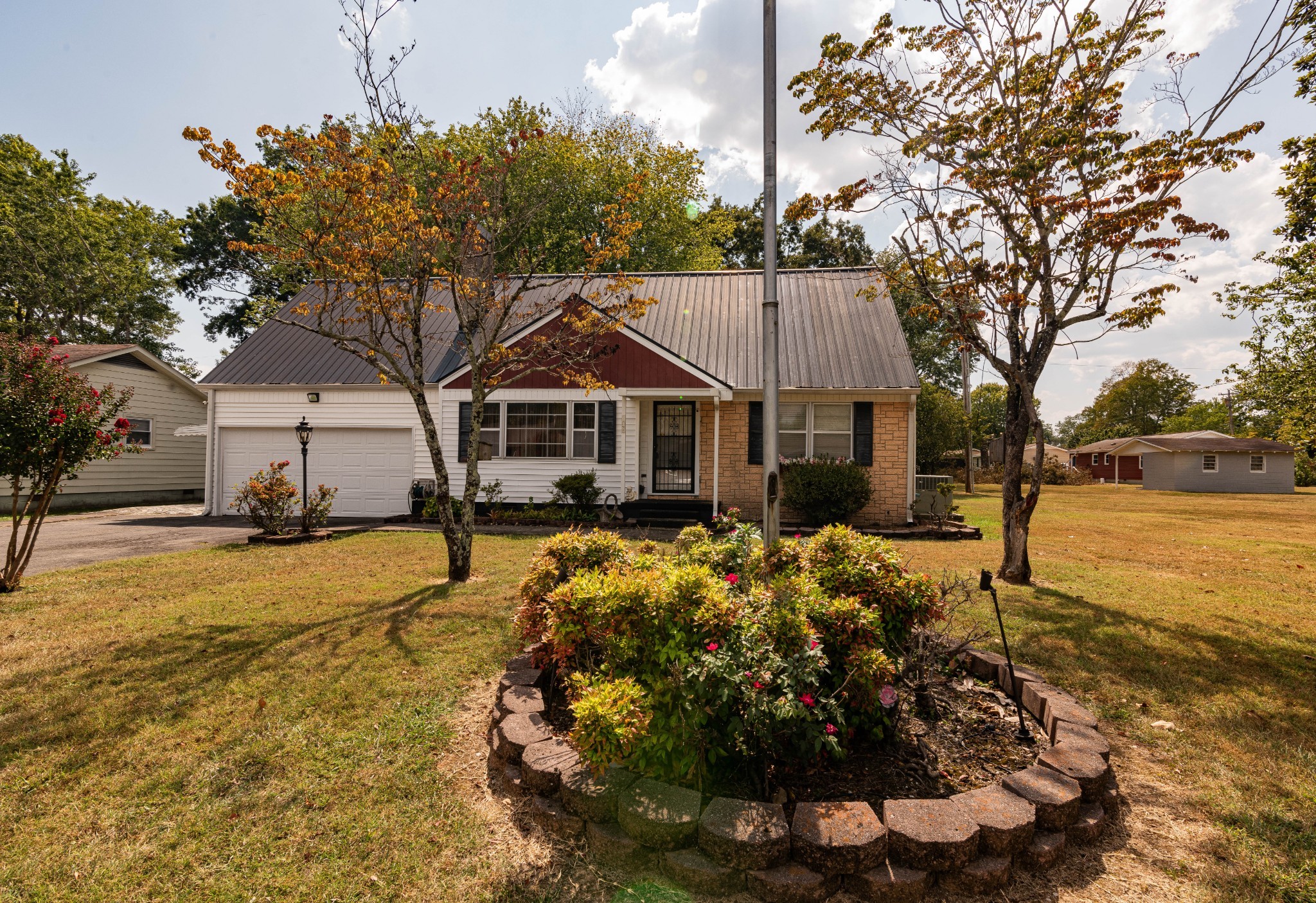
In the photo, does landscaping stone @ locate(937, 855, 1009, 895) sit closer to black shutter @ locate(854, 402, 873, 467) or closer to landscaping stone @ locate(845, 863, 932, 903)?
landscaping stone @ locate(845, 863, 932, 903)

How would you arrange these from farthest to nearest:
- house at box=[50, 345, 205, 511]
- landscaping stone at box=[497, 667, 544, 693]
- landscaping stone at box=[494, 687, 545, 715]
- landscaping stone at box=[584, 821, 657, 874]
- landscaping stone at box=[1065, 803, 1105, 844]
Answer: house at box=[50, 345, 205, 511]
landscaping stone at box=[497, 667, 544, 693]
landscaping stone at box=[494, 687, 545, 715]
landscaping stone at box=[1065, 803, 1105, 844]
landscaping stone at box=[584, 821, 657, 874]

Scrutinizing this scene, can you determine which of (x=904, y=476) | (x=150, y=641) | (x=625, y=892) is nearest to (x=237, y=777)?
(x=625, y=892)

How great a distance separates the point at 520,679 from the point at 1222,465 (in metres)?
42.8

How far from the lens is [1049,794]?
2.53 m

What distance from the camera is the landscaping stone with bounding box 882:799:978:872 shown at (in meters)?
2.23

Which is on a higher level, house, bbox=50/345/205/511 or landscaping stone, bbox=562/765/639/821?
house, bbox=50/345/205/511

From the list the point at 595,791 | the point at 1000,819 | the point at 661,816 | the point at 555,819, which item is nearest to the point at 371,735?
the point at 555,819

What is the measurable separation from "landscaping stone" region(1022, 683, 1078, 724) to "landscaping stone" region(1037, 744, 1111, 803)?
578 millimetres

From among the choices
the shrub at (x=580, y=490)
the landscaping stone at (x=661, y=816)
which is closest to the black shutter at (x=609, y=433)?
the shrub at (x=580, y=490)

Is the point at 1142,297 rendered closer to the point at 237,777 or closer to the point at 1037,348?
the point at 1037,348

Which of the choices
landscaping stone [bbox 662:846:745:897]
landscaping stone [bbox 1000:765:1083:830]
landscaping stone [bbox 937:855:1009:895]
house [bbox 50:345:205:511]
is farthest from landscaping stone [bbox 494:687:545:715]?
house [bbox 50:345:205:511]

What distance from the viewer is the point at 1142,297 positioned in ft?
23.6

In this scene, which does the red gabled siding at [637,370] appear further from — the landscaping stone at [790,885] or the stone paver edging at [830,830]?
the landscaping stone at [790,885]

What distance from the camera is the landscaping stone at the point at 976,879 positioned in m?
2.23
